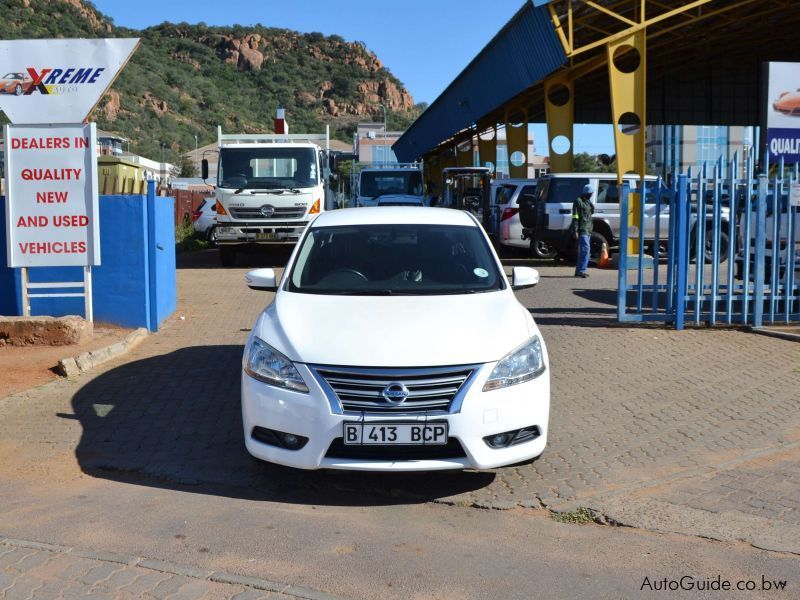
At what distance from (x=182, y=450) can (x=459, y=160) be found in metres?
43.5

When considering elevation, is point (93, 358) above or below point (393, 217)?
below

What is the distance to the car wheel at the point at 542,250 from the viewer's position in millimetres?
21328

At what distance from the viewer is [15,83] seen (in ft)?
33.0

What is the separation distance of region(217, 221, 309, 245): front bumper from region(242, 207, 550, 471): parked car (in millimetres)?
13203

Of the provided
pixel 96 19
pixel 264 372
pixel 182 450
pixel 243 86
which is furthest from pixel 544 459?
pixel 243 86

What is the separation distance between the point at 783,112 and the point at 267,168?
11314mm

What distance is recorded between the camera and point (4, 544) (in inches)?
183

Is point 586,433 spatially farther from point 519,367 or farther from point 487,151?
point 487,151

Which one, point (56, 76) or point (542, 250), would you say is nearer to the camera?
point (56, 76)

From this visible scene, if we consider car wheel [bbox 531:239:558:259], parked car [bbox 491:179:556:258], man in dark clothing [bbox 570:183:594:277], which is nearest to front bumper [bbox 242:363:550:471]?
man in dark clothing [bbox 570:183:594:277]

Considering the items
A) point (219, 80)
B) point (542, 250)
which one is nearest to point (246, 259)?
point (542, 250)

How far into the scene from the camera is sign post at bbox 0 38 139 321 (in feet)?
32.2

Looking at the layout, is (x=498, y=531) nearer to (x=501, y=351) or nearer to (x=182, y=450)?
(x=501, y=351)

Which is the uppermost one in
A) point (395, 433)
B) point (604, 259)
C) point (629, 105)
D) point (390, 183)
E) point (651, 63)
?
point (651, 63)
